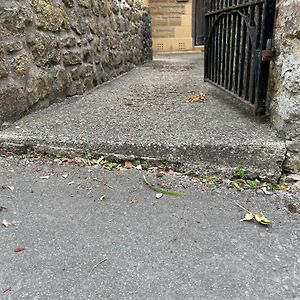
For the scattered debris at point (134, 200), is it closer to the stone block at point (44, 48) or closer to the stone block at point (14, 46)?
the stone block at point (14, 46)

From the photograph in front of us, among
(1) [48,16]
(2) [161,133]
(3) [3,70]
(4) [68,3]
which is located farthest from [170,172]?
(4) [68,3]

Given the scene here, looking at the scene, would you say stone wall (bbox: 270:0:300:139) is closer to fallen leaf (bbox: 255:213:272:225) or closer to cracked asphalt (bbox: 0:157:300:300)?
cracked asphalt (bbox: 0:157:300:300)

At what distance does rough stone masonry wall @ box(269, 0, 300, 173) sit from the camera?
1495 mm

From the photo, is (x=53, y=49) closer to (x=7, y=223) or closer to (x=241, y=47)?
(x=241, y=47)

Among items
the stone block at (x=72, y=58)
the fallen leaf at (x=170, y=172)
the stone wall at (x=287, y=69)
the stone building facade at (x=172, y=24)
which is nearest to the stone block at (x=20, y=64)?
the stone block at (x=72, y=58)

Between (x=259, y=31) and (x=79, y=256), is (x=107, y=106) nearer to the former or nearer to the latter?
(x=259, y=31)

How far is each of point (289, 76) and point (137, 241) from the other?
1.07m

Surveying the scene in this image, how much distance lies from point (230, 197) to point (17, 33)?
1.63m

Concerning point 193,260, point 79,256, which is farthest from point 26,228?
point 193,260

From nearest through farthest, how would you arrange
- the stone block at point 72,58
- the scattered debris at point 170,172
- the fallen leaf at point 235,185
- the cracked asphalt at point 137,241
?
the cracked asphalt at point 137,241
the fallen leaf at point 235,185
the scattered debris at point 170,172
the stone block at point 72,58

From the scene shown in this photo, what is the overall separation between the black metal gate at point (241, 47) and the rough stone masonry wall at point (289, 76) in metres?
0.09

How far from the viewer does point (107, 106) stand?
7.92 feet

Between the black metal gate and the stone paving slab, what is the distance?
155 millimetres

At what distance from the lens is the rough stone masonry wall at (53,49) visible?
6.36 feet
